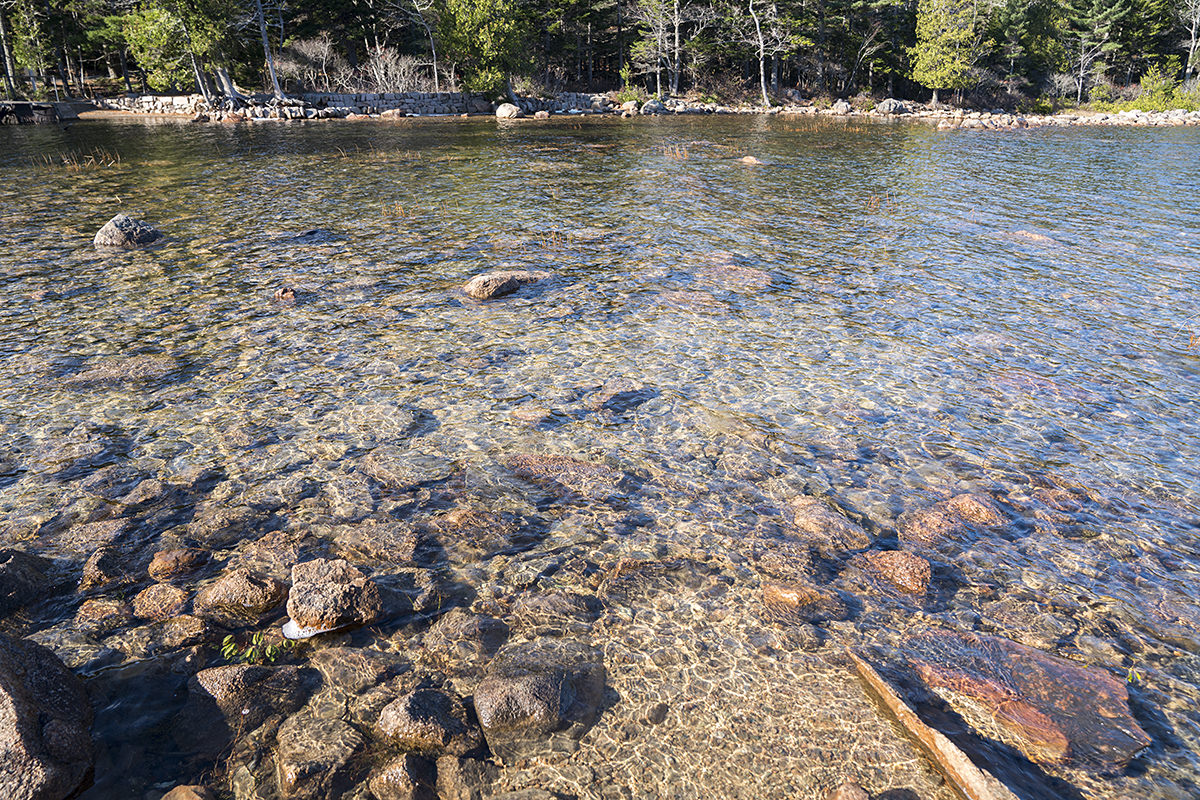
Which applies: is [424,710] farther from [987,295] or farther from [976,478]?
[987,295]

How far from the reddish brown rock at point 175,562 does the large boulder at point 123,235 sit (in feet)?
34.0

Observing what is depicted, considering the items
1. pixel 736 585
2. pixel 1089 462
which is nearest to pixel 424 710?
pixel 736 585

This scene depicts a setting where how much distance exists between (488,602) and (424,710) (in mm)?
954

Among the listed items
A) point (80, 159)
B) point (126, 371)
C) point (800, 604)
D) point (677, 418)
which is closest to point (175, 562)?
point (126, 371)

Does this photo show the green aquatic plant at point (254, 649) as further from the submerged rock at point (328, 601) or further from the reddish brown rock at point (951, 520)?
the reddish brown rock at point (951, 520)

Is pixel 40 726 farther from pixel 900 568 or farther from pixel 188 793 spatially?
→ pixel 900 568

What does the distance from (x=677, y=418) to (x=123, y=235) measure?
38.4 ft

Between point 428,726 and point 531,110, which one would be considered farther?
point 531,110

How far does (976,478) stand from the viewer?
18.3 feet

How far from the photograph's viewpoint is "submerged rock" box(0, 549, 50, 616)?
13.4 ft

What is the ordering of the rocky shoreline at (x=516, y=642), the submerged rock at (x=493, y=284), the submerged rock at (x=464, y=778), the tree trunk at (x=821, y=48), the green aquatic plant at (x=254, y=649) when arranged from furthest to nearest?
the tree trunk at (x=821, y=48)
the submerged rock at (x=493, y=284)
the green aquatic plant at (x=254, y=649)
the rocky shoreline at (x=516, y=642)
the submerged rock at (x=464, y=778)

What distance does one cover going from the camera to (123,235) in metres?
12.3

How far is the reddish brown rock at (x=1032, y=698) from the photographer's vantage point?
11.0 ft

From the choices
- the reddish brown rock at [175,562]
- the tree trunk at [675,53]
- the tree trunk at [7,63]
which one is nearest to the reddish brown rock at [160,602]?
the reddish brown rock at [175,562]
